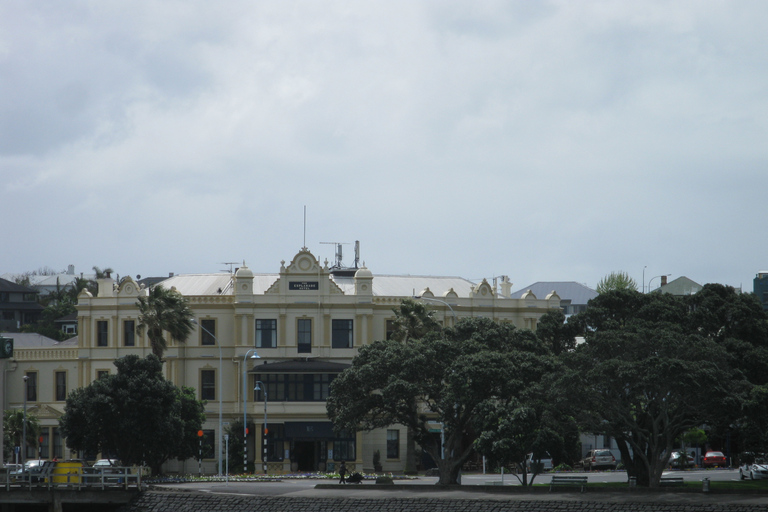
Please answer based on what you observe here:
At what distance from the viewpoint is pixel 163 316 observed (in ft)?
224

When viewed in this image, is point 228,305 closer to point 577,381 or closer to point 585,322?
point 585,322

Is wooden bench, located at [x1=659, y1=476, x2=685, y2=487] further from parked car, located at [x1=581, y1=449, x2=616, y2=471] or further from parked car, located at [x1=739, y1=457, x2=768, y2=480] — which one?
parked car, located at [x1=581, y1=449, x2=616, y2=471]

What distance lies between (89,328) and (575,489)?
137 feet

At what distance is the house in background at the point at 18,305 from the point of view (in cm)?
12575

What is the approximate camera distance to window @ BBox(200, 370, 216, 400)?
74.4 meters

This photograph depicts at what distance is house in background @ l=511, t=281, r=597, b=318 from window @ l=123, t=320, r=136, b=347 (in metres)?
56.5

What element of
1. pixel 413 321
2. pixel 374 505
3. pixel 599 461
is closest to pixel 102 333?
pixel 413 321

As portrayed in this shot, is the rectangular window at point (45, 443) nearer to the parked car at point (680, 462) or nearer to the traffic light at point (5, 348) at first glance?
the traffic light at point (5, 348)

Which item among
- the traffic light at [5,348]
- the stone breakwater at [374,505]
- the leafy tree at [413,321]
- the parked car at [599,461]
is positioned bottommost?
the parked car at [599,461]

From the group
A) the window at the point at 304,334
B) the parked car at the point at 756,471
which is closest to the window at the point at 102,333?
the window at the point at 304,334

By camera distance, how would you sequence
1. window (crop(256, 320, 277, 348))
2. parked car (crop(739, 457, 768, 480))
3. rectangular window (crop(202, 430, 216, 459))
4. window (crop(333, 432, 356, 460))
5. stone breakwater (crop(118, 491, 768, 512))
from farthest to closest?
window (crop(256, 320, 277, 348)), window (crop(333, 432, 356, 460)), rectangular window (crop(202, 430, 216, 459)), parked car (crop(739, 457, 768, 480)), stone breakwater (crop(118, 491, 768, 512))

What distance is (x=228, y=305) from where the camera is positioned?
246 ft

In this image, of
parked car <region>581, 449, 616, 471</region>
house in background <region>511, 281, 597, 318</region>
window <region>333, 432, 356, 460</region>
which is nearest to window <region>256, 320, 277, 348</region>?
window <region>333, 432, 356, 460</region>

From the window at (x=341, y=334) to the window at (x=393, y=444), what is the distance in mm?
6706
